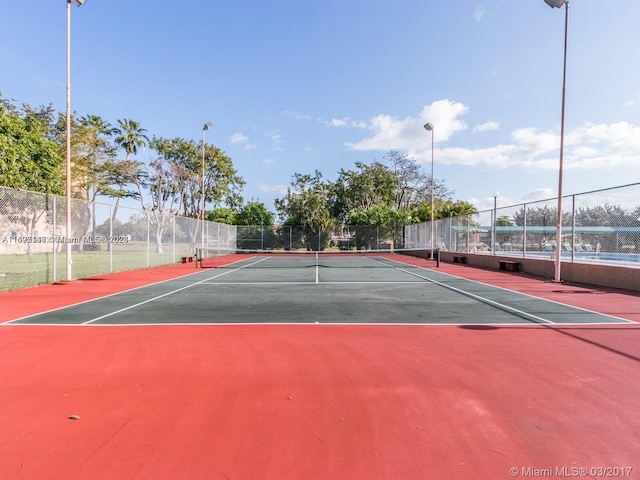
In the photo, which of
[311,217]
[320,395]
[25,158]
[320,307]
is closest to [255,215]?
[311,217]

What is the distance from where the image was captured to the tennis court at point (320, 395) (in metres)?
3.04

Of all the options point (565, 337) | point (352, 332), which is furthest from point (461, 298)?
point (352, 332)

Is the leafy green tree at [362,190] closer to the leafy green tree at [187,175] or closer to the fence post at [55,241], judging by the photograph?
the leafy green tree at [187,175]

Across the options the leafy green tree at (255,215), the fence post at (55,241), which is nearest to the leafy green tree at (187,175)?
the leafy green tree at (255,215)

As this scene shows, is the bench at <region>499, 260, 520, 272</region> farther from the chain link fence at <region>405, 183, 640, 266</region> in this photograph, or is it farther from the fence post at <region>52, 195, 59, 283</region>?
the fence post at <region>52, 195, 59, 283</region>

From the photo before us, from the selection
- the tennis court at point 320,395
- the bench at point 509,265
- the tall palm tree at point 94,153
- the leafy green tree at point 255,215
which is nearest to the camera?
the tennis court at point 320,395

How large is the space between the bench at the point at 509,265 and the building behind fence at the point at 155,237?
698 mm

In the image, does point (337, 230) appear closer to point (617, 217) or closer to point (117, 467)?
point (617, 217)

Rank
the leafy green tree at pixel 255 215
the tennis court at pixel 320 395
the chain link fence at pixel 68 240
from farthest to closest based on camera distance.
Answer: the leafy green tree at pixel 255 215 → the chain link fence at pixel 68 240 → the tennis court at pixel 320 395

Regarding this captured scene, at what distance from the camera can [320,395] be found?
4.25 m

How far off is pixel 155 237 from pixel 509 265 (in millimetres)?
21373

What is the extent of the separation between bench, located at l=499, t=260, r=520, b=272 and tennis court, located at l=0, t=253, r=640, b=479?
38.0ft

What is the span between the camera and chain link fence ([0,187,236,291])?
12.8 meters

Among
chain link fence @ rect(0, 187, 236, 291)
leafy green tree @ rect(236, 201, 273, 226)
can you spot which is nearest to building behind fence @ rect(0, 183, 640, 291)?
chain link fence @ rect(0, 187, 236, 291)
